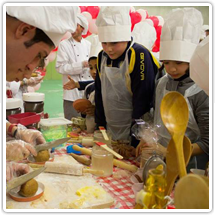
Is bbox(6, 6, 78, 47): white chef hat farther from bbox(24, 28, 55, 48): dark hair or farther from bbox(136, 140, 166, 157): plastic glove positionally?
bbox(136, 140, 166, 157): plastic glove

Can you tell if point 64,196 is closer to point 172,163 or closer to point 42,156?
point 42,156

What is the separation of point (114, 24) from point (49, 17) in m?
1.00

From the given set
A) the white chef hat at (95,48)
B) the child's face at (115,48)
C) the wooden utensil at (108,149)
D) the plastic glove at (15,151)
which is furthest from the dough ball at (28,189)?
the white chef hat at (95,48)

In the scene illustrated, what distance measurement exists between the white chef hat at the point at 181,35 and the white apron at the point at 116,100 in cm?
44

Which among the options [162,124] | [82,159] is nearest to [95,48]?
[162,124]

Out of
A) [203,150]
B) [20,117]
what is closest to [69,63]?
[20,117]

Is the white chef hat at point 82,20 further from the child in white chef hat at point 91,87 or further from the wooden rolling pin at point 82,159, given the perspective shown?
the wooden rolling pin at point 82,159

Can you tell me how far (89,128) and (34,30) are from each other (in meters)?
1.09

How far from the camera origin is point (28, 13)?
0.77m

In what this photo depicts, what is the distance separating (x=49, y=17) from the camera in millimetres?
834

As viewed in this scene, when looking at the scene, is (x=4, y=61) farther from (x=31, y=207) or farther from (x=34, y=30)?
(x=31, y=207)

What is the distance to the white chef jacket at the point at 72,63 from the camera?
326cm

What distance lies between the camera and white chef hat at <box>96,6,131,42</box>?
1.73 metres

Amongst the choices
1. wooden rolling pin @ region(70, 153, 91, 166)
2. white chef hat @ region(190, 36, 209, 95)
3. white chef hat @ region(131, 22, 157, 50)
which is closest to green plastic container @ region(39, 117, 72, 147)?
wooden rolling pin @ region(70, 153, 91, 166)
